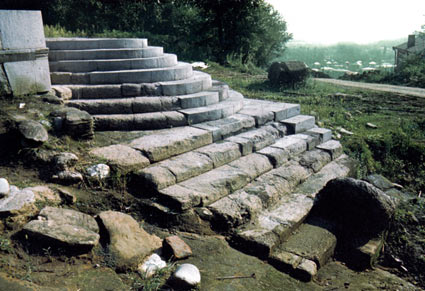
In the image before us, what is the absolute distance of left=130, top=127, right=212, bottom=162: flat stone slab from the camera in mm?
4234

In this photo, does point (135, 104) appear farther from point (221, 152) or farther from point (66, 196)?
point (66, 196)

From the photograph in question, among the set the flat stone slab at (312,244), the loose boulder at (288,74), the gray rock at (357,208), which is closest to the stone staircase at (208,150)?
the flat stone slab at (312,244)

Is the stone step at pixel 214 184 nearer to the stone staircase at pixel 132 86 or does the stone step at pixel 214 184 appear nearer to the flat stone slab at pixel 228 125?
the flat stone slab at pixel 228 125

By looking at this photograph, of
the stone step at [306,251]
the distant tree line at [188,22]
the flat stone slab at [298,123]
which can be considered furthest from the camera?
the distant tree line at [188,22]

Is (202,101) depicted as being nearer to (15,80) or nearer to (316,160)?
(316,160)

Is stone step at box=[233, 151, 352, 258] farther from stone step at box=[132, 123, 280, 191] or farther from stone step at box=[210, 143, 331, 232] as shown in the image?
stone step at box=[132, 123, 280, 191]

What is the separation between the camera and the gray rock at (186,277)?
267 centimetres

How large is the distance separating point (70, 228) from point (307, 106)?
20.6 feet

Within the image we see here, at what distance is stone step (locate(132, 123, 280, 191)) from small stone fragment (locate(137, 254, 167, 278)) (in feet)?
2.87

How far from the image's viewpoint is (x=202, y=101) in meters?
5.67

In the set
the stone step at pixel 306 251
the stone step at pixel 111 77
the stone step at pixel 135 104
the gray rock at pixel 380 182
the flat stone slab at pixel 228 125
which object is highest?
the stone step at pixel 111 77

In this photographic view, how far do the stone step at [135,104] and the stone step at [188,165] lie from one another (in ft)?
3.16

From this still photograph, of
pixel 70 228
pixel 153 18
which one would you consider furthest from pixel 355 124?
pixel 153 18

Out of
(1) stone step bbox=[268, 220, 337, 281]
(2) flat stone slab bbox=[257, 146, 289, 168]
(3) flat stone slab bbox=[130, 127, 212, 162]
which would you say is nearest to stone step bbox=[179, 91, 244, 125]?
(3) flat stone slab bbox=[130, 127, 212, 162]
